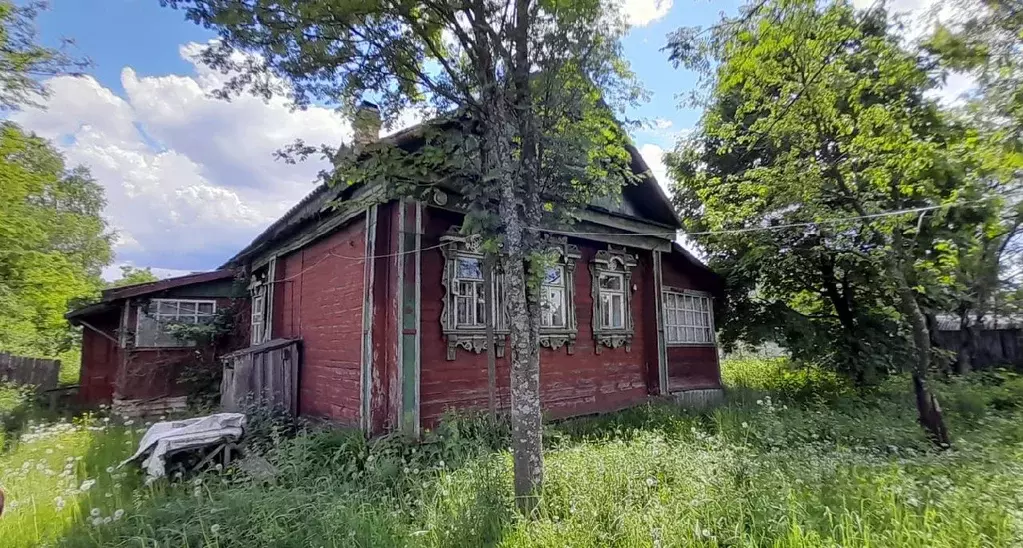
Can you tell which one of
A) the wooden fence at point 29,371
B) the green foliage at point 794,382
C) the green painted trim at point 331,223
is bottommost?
the green foliage at point 794,382

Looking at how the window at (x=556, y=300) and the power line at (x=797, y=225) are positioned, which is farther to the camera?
the window at (x=556, y=300)

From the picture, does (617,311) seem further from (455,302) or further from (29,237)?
(29,237)

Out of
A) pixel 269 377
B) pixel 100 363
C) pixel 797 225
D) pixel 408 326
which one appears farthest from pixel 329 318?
pixel 100 363

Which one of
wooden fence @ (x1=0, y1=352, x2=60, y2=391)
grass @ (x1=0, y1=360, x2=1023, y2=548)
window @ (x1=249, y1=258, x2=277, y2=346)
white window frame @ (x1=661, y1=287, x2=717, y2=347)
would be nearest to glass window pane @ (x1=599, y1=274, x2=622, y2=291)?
white window frame @ (x1=661, y1=287, x2=717, y2=347)

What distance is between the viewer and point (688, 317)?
35.9ft

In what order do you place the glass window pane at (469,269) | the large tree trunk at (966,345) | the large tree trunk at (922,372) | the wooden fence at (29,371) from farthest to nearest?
the wooden fence at (29,371) → the large tree trunk at (966,345) → the glass window pane at (469,269) → the large tree trunk at (922,372)

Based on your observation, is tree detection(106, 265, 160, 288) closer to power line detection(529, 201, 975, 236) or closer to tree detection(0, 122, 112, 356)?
tree detection(0, 122, 112, 356)

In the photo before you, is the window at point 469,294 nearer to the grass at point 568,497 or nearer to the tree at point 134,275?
the grass at point 568,497

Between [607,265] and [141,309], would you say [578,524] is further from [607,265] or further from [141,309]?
[141,309]

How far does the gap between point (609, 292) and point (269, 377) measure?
604 cm

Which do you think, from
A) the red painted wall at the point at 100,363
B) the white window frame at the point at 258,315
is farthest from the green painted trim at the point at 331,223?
the red painted wall at the point at 100,363

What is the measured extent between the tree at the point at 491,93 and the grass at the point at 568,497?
604mm

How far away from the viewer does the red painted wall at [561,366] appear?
6094mm

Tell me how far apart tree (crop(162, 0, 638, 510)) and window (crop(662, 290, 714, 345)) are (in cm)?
602
